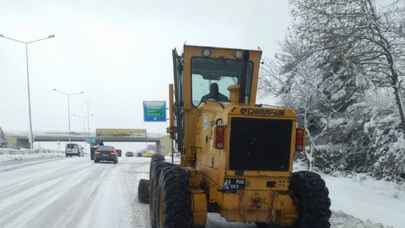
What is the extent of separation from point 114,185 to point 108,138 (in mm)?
79193

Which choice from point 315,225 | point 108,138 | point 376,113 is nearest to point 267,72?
point 376,113

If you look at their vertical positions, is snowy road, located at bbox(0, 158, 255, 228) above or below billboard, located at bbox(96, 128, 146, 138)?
above

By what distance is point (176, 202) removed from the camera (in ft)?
20.9

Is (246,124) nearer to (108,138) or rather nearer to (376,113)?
(376,113)

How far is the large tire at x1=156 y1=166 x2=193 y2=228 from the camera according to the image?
634 cm

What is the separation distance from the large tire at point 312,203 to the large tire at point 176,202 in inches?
65.7

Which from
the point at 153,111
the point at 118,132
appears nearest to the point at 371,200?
the point at 153,111

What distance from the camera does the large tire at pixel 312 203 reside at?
6668mm

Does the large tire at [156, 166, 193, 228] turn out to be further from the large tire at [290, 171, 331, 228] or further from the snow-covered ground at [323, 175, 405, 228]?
the snow-covered ground at [323, 175, 405, 228]

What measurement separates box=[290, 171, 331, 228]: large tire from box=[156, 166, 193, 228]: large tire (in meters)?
1.67

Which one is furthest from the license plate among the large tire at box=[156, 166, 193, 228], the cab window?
the cab window

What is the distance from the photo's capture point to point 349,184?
615 inches

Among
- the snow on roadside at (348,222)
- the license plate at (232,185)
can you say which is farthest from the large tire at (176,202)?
the snow on roadside at (348,222)

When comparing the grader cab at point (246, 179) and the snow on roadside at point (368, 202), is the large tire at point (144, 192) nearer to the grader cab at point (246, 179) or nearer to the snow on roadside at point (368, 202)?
the grader cab at point (246, 179)
